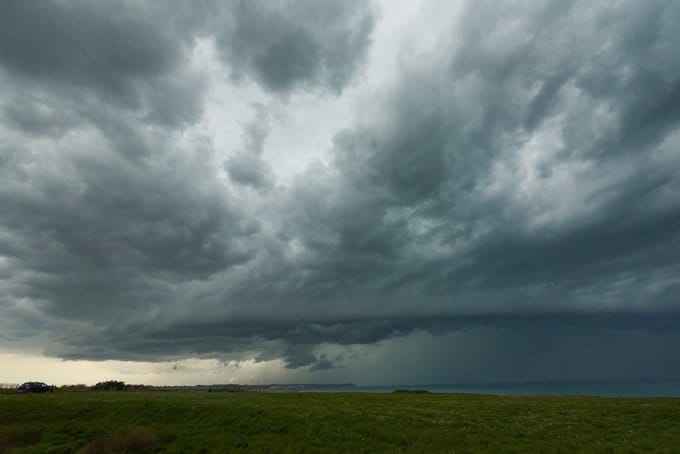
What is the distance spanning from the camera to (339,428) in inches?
1435

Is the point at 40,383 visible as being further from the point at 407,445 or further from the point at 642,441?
the point at 642,441

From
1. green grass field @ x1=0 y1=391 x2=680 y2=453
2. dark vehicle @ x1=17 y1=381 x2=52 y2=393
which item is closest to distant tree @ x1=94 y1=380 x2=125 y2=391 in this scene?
dark vehicle @ x1=17 y1=381 x2=52 y2=393

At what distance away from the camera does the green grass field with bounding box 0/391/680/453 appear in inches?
1246

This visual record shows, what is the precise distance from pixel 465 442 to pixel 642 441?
42.5 ft

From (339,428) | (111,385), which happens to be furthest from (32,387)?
(339,428)

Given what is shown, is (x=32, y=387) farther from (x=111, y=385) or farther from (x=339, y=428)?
(x=339, y=428)

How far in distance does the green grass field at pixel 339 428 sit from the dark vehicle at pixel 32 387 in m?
39.2

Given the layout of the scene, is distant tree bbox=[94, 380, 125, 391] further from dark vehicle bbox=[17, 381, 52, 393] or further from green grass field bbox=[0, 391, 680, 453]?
green grass field bbox=[0, 391, 680, 453]

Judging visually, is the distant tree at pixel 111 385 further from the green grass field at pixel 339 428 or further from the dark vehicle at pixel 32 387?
the green grass field at pixel 339 428

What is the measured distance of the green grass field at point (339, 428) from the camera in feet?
104

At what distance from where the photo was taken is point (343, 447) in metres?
32.0

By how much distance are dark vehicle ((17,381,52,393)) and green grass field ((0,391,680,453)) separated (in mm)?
39223

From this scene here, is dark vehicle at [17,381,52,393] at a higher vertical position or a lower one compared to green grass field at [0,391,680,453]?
higher

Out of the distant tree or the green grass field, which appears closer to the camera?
the green grass field
